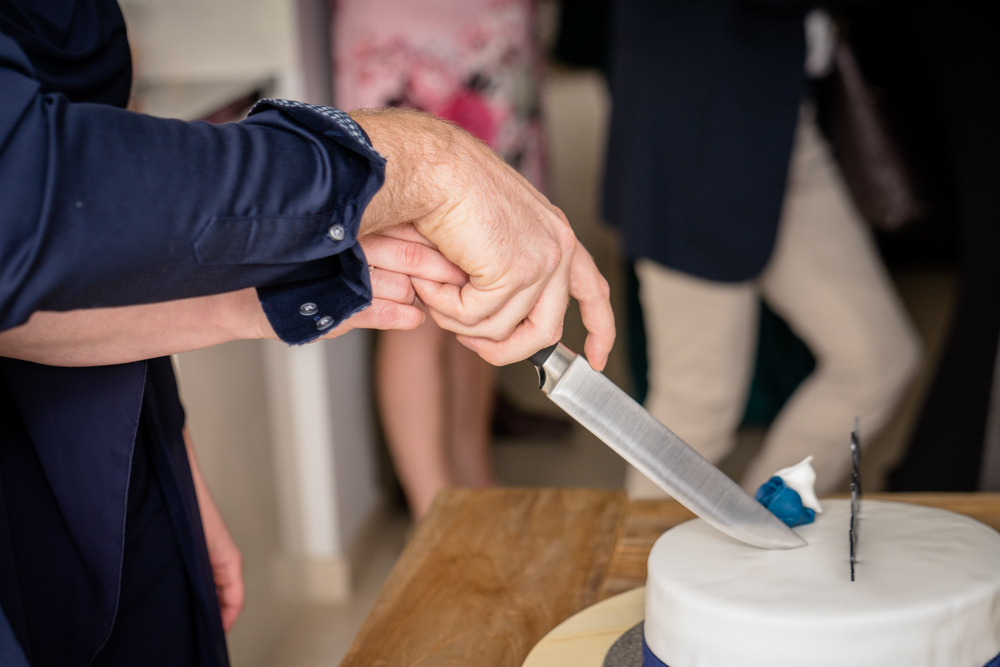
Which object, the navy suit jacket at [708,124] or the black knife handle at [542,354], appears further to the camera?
the navy suit jacket at [708,124]

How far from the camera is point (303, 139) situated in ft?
1.80

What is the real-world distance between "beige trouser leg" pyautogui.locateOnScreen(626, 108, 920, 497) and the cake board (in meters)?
0.89

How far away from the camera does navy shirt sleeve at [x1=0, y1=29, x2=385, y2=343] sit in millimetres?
460

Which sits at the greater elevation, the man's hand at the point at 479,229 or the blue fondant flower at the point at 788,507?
the man's hand at the point at 479,229

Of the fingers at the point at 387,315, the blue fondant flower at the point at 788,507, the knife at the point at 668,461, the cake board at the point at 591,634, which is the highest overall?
the fingers at the point at 387,315

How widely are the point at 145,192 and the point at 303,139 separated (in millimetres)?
106

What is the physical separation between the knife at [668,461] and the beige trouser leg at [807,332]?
3.16 ft

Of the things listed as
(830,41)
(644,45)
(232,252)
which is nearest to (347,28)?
(644,45)

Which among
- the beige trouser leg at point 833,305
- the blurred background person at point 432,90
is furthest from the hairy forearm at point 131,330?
the beige trouser leg at point 833,305

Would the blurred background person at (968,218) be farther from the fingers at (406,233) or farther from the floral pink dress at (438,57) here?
the fingers at (406,233)

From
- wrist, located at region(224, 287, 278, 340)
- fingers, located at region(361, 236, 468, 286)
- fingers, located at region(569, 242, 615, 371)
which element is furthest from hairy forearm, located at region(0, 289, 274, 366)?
fingers, located at region(569, 242, 615, 371)

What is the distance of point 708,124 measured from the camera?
150cm

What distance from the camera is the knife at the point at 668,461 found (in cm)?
65

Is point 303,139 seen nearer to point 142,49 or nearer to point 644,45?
point 644,45
